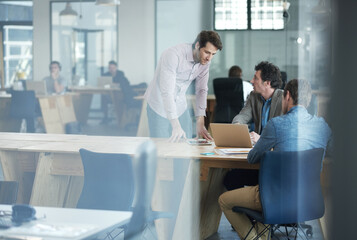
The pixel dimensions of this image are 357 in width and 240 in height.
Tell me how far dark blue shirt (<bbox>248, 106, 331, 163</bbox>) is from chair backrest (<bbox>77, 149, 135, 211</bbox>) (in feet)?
2.97

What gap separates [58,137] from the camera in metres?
3.75

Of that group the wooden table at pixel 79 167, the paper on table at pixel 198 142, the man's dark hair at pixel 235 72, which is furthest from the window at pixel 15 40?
the man's dark hair at pixel 235 72

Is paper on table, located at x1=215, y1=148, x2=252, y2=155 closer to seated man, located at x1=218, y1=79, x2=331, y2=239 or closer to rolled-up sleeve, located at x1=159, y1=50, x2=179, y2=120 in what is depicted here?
seated man, located at x1=218, y1=79, x2=331, y2=239

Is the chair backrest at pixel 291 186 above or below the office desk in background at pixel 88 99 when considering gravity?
below

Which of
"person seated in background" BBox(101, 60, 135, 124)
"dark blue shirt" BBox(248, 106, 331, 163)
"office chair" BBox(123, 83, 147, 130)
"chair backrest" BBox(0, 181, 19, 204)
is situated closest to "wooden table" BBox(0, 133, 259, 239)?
"chair backrest" BBox(0, 181, 19, 204)

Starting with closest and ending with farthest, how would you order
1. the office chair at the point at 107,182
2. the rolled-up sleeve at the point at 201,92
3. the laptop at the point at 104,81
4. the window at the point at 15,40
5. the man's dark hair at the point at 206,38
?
the office chair at the point at 107,182, the window at the point at 15,40, the man's dark hair at the point at 206,38, the rolled-up sleeve at the point at 201,92, the laptop at the point at 104,81

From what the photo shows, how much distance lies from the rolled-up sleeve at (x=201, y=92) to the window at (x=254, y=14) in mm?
836

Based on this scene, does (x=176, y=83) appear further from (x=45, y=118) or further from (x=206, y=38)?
(x=45, y=118)

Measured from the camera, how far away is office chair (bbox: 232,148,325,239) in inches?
137

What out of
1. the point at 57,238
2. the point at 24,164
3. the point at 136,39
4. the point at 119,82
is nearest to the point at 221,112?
the point at 119,82

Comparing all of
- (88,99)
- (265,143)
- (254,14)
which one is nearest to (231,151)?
(265,143)

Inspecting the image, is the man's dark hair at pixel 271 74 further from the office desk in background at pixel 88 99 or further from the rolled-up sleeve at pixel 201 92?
the office desk in background at pixel 88 99

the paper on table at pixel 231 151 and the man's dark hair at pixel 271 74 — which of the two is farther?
the man's dark hair at pixel 271 74

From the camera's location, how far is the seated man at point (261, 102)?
436 cm
